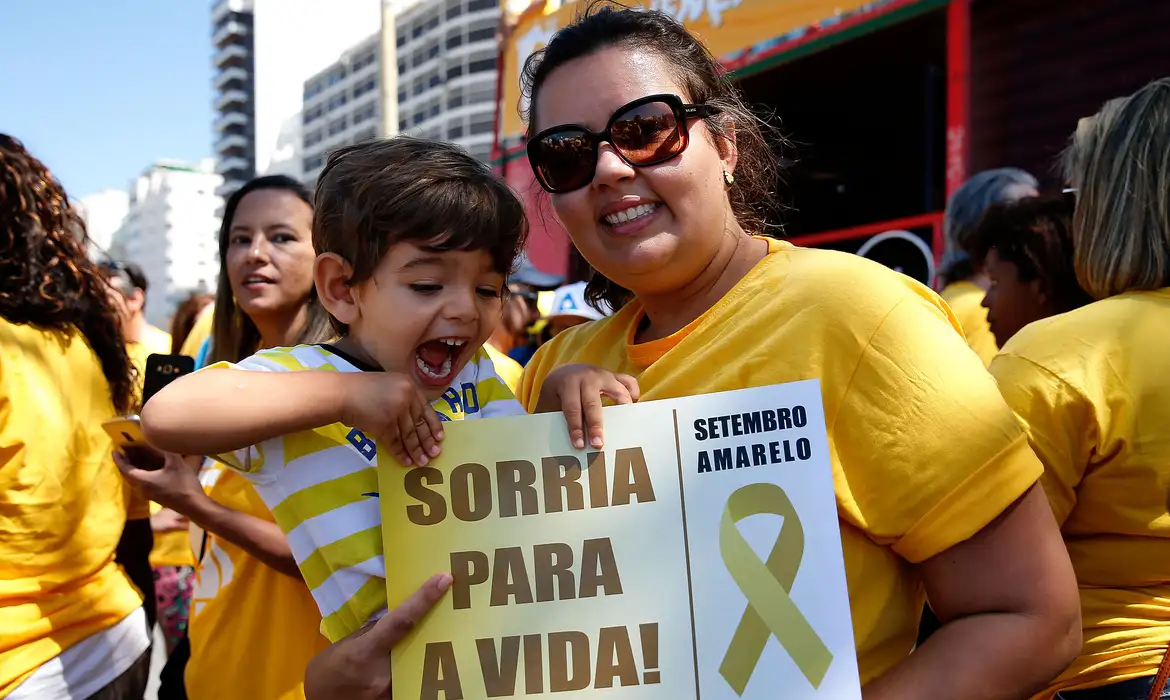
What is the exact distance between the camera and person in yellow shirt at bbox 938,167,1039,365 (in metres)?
3.58

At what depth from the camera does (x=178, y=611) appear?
14.7 feet

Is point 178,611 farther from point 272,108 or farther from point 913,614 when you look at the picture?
point 272,108

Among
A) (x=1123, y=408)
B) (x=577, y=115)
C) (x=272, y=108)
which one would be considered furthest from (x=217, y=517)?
(x=272, y=108)

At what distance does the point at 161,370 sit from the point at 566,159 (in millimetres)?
1388

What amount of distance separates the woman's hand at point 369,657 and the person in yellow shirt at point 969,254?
2834 mm

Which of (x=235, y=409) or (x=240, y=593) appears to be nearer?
(x=235, y=409)

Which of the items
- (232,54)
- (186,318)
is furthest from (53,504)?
(232,54)

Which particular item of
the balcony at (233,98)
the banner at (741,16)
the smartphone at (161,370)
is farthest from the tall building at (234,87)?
the smartphone at (161,370)

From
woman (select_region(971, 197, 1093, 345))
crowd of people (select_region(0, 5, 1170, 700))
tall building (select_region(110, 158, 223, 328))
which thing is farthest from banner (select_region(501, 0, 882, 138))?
tall building (select_region(110, 158, 223, 328))

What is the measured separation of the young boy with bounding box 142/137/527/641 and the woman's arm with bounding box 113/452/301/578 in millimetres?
663

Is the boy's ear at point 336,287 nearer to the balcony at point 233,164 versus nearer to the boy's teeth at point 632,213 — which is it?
the boy's teeth at point 632,213

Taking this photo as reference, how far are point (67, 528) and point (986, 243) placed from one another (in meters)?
2.92

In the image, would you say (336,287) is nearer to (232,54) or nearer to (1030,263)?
(1030,263)

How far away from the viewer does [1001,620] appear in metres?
1.19
